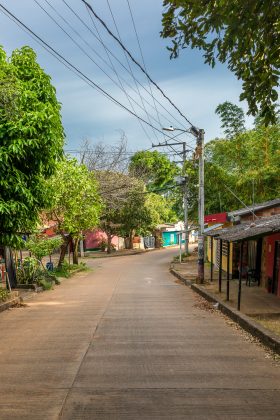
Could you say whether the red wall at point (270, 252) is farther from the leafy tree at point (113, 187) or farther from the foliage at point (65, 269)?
the leafy tree at point (113, 187)

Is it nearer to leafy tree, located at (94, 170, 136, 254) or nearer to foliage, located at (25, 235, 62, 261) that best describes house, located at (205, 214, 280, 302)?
foliage, located at (25, 235, 62, 261)

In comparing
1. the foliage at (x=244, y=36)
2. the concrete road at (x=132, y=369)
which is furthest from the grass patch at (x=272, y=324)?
the foliage at (x=244, y=36)

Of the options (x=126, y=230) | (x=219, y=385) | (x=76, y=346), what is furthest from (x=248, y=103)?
(x=126, y=230)


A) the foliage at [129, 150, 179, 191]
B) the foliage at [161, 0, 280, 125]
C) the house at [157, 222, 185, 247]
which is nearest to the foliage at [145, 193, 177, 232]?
the house at [157, 222, 185, 247]

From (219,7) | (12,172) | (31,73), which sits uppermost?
(31,73)

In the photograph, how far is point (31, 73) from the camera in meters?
12.3

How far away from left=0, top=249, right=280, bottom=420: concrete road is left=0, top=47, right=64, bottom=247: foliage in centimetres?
281

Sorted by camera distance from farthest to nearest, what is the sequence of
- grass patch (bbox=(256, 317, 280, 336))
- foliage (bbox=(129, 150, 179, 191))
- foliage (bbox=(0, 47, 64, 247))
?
foliage (bbox=(129, 150, 179, 191))
foliage (bbox=(0, 47, 64, 247))
grass patch (bbox=(256, 317, 280, 336))

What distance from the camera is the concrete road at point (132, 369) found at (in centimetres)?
491

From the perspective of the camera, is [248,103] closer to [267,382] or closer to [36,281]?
[267,382]

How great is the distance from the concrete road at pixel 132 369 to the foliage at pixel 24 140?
2.81 meters

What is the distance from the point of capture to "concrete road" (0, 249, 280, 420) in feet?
16.1

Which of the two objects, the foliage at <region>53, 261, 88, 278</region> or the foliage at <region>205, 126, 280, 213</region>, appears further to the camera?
the foliage at <region>205, 126, 280, 213</region>

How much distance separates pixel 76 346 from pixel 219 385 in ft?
10.4
